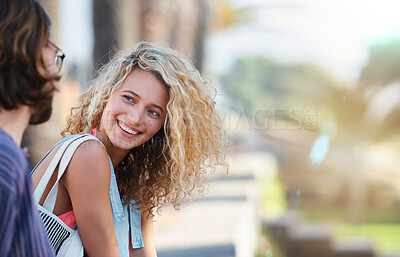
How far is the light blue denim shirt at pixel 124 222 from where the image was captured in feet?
6.00

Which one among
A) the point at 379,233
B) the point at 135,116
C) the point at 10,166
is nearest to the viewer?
the point at 10,166

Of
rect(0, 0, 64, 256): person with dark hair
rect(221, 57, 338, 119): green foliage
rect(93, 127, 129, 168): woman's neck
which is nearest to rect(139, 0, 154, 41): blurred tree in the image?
rect(93, 127, 129, 168): woman's neck

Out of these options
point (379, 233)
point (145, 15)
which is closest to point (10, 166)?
point (145, 15)

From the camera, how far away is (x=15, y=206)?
3.75ft

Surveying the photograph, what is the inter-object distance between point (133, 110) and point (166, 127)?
0.66ft

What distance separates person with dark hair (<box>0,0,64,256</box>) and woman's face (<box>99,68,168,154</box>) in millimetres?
691

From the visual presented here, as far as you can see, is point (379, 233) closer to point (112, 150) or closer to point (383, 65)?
point (112, 150)

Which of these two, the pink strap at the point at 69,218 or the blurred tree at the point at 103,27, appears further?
the blurred tree at the point at 103,27

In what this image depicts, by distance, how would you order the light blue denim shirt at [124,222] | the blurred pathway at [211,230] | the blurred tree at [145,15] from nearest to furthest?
the light blue denim shirt at [124,222]
the blurred pathway at [211,230]
the blurred tree at [145,15]

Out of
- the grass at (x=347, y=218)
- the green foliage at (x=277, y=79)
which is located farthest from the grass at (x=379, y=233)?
the green foliage at (x=277, y=79)

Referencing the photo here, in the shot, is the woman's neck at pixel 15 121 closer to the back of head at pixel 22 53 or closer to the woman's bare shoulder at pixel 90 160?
the back of head at pixel 22 53

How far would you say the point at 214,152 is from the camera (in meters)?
2.38

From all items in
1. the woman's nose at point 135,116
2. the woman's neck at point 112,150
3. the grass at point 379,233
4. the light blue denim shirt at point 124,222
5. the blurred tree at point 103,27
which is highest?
the blurred tree at point 103,27

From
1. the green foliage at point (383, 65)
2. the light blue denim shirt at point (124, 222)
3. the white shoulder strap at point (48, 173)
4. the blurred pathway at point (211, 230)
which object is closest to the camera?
the white shoulder strap at point (48, 173)
